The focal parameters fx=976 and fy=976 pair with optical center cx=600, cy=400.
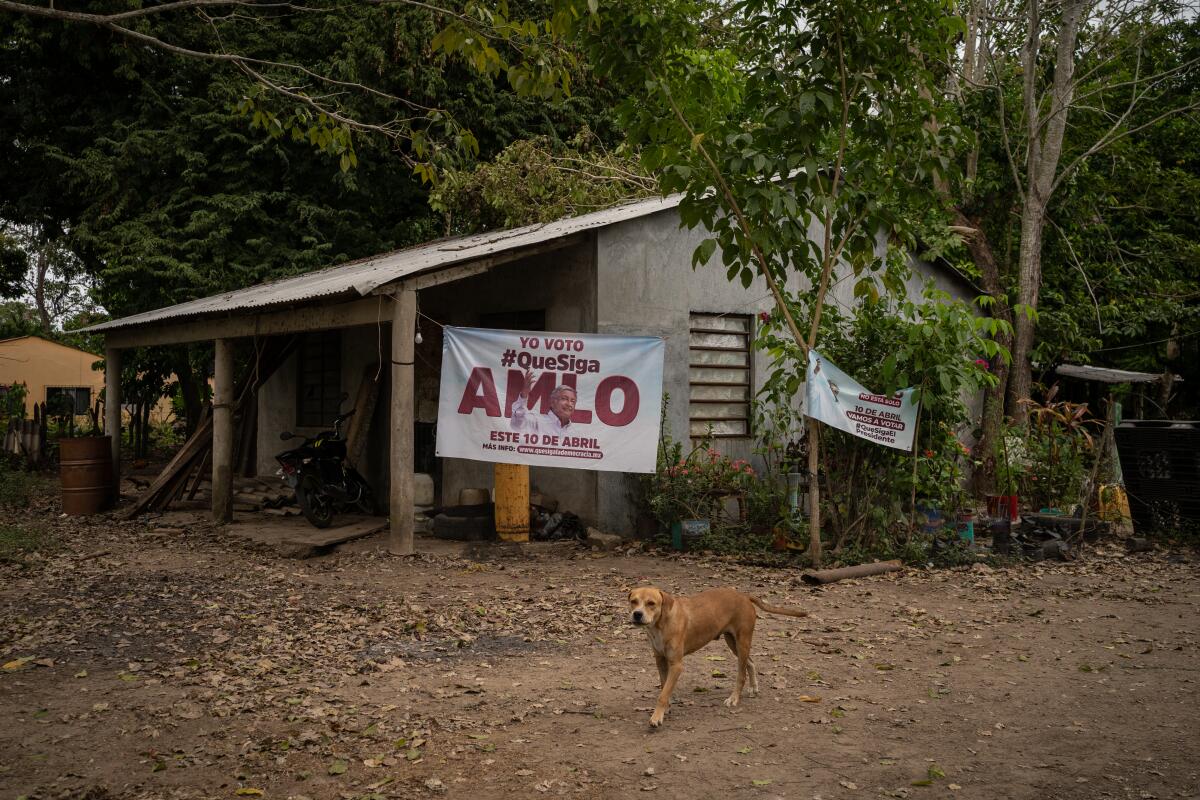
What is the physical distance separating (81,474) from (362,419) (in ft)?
13.6

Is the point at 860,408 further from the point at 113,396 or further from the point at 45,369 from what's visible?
the point at 45,369

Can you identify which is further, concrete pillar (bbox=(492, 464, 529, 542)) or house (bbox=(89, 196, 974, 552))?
concrete pillar (bbox=(492, 464, 529, 542))

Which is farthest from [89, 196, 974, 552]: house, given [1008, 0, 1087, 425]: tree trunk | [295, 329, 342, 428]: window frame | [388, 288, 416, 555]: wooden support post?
[1008, 0, 1087, 425]: tree trunk

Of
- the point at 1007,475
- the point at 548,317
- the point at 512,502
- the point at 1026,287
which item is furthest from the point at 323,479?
the point at 1026,287

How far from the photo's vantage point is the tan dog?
15.3ft

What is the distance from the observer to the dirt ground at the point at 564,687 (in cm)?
418

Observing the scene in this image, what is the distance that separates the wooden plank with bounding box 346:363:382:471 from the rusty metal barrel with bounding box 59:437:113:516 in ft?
12.1

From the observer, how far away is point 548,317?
37.6 ft

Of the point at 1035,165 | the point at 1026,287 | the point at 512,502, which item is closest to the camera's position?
the point at 512,502

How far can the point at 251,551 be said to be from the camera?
1045 cm

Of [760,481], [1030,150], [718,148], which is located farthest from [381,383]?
[1030,150]

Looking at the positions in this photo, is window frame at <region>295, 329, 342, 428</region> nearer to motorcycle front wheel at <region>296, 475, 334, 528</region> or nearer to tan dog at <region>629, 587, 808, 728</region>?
motorcycle front wheel at <region>296, 475, 334, 528</region>

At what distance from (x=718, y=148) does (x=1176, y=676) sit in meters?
5.69

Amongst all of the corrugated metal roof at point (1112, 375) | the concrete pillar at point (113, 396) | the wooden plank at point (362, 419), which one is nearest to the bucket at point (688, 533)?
the wooden plank at point (362, 419)
